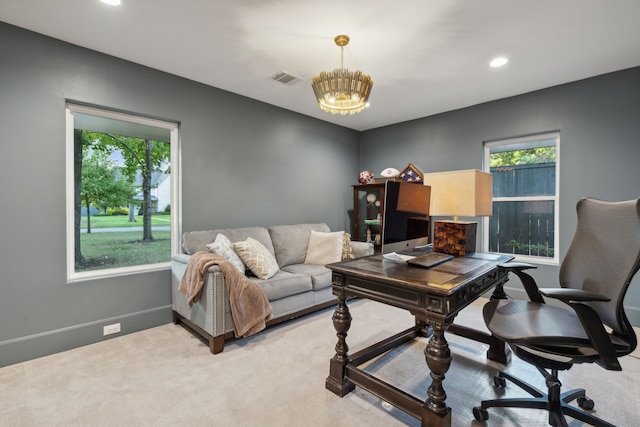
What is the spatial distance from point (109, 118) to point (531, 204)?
477cm

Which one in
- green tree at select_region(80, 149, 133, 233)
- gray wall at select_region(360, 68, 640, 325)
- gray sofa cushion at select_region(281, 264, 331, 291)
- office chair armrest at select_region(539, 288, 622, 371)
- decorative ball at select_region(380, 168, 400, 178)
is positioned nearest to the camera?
office chair armrest at select_region(539, 288, 622, 371)

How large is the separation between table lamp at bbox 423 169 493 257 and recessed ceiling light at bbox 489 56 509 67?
1271 millimetres

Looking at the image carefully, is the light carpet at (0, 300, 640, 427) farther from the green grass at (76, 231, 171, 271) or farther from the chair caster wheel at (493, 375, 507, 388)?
the green grass at (76, 231, 171, 271)

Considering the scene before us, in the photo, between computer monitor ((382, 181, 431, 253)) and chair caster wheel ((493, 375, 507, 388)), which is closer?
computer monitor ((382, 181, 431, 253))

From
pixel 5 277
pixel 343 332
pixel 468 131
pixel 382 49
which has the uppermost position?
pixel 382 49

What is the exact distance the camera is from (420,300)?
153 centimetres

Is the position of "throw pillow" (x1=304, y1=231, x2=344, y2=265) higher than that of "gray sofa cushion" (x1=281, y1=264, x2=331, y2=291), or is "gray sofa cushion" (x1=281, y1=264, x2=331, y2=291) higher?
"throw pillow" (x1=304, y1=231, x2=344, y2=265)

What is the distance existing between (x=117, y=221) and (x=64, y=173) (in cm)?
63

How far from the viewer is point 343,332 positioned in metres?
1.95

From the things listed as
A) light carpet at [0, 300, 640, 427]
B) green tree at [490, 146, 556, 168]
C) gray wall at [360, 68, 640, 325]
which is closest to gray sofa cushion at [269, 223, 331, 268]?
light carpet at [0, 300, 640, 427]

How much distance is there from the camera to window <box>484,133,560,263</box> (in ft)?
11.9

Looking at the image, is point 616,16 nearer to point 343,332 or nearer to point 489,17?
point 489,17

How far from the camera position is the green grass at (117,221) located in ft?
9.23

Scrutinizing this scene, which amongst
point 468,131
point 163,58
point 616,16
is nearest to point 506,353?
point 616,16
